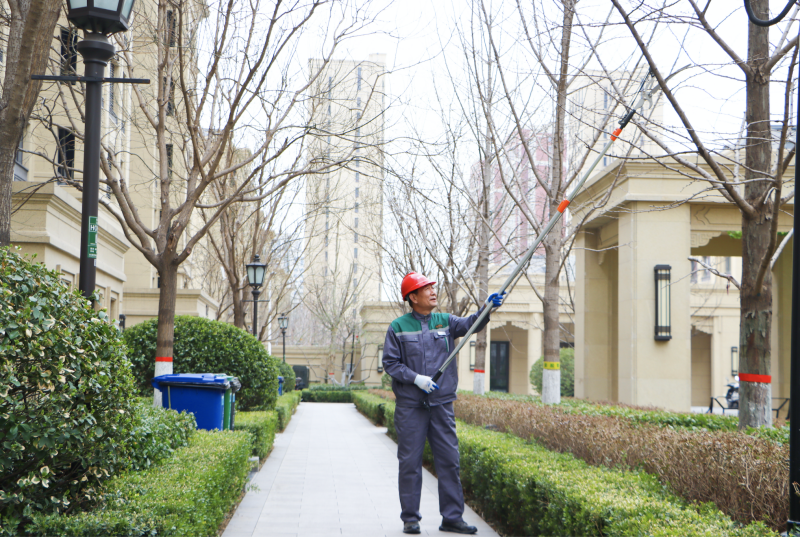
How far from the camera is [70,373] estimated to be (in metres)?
3.51

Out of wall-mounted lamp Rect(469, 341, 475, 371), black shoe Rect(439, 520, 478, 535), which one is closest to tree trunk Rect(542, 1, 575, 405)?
black shoe Rect(439, 520, 478, 535)

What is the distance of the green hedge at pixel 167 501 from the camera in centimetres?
334

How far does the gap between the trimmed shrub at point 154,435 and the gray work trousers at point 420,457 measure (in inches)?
73.4

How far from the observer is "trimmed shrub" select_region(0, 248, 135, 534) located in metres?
3.28

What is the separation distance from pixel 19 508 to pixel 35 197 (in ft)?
31.3

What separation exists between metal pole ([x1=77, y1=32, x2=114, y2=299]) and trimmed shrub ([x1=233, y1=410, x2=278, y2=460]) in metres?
3.55

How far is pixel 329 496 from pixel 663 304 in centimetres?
911

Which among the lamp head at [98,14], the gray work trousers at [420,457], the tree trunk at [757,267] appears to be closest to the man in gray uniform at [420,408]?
the gray work trousers at [420,457]

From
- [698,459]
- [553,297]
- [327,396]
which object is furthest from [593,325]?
[327,396]

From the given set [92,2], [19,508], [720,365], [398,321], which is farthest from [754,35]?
[720,365]

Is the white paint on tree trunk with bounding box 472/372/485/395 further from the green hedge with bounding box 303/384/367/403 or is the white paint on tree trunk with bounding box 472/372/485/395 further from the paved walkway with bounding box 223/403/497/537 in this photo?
the green hedge with bounding box 303/384/367/403

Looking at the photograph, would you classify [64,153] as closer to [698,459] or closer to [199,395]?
[199,395]

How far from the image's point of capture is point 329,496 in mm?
7445

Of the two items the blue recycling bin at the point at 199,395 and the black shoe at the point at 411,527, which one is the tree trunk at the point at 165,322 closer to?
the blue recycling bin at the point at 199,395
